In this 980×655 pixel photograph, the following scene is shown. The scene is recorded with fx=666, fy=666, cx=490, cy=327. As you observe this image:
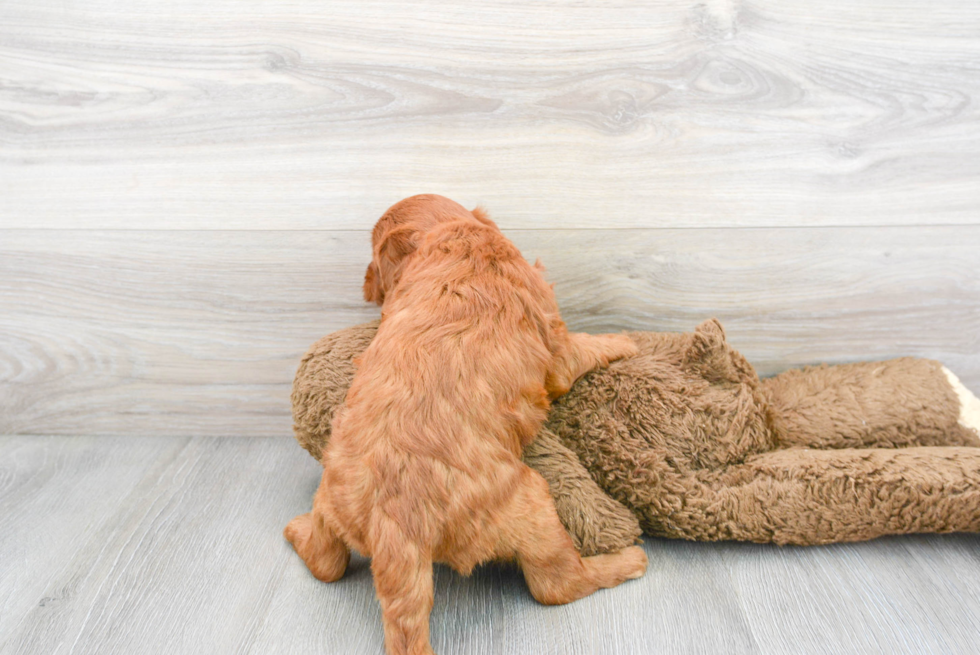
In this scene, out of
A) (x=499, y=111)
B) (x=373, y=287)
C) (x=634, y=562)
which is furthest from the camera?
(x=499, y=111)

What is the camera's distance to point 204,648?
1.15m

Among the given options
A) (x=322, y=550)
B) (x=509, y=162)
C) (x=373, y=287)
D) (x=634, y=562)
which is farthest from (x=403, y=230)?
(x=634, y=562)

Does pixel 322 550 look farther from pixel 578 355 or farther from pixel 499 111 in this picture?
pixel 499 111

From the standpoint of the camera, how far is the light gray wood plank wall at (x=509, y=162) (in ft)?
4.91

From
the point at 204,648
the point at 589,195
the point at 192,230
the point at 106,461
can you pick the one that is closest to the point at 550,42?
the point at 589,195

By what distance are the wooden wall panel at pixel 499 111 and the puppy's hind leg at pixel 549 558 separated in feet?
2.31

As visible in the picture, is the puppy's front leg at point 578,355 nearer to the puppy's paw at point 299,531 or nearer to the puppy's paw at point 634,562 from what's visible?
the puppy's paw at point 634,562

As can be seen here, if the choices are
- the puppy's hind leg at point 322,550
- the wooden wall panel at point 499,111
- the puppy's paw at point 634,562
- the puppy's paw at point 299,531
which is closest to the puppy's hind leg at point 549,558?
the puppy's paw at point 634,562

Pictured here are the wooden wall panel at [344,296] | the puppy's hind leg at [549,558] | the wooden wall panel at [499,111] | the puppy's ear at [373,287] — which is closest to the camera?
the puppy's hind leg at [549,558]

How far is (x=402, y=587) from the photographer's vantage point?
102 cm

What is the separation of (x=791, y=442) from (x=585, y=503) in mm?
530

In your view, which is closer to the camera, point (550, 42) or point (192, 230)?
point (550, 42)

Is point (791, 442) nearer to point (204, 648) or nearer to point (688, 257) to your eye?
point (688, 257)

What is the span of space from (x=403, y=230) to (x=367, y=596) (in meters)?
0.70
